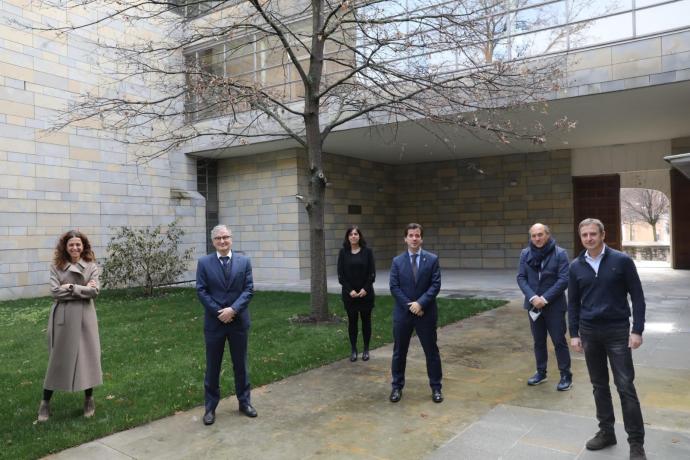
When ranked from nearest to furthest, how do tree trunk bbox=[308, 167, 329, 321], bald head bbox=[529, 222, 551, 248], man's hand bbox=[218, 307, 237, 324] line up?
man's hand bbox=[218, 307, 237, 324] → bald head bbox=[529, 222, 551, 248] → tree trunk bbox=[308, 167, 329, 321]

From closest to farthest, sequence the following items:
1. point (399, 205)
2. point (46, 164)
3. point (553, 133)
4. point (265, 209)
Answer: point (46, 164) < point (553, 133) < point (265, 209) < point (399, 205)

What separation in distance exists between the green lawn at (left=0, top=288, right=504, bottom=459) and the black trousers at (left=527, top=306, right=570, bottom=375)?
2522 mm

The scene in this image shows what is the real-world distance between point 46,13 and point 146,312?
28.6 feet

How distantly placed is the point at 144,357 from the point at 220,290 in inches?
121

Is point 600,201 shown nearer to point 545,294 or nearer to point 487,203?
point 487,203

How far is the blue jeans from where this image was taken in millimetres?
3445

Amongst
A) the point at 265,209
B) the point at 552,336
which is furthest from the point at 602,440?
the point at 265,209

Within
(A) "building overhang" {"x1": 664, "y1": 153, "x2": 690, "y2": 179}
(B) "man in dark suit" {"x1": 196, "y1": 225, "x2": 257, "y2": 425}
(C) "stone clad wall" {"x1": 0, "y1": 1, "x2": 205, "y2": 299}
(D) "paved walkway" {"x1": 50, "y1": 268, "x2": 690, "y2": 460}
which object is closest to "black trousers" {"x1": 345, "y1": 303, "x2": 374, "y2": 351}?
(D) "paved walkway" {"x1": 50, "y1": 268, "x2": 690, "y2": 460}

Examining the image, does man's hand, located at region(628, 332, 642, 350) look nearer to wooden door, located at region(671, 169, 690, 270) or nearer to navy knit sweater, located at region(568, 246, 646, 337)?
navy knit sweater, located at region(568, 246, 646, 337)

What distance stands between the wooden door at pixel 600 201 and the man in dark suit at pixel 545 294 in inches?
540

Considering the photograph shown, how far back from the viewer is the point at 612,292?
3535 mm

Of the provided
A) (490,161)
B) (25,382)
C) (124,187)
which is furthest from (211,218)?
(25,382)

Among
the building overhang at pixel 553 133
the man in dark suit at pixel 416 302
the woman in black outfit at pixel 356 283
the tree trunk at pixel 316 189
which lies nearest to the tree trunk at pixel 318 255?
the tree trunk at pixel 316 189

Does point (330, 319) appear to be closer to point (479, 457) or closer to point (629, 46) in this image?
point (479, 457)
